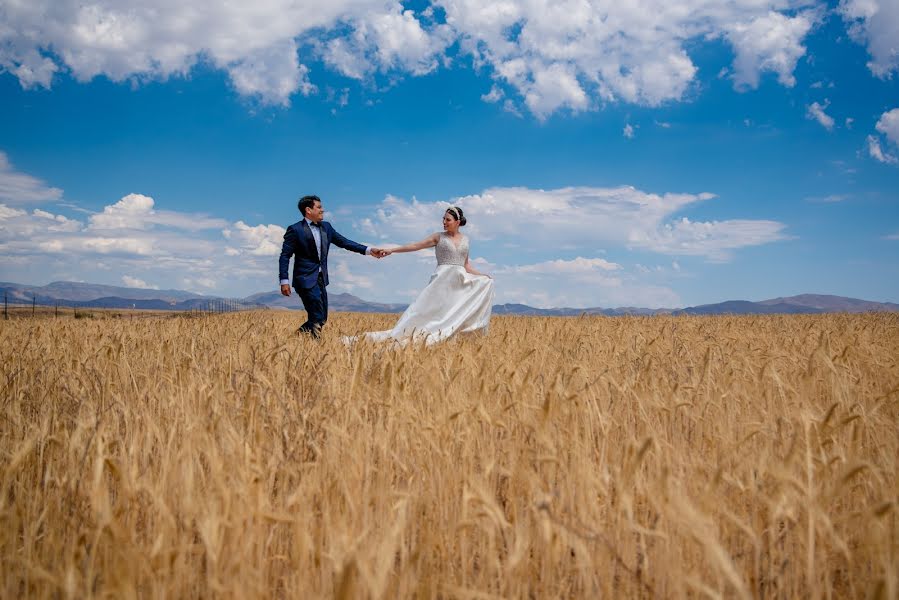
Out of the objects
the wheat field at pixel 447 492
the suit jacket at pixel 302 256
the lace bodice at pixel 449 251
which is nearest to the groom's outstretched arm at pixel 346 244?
the suit jacket at pixel 302 256

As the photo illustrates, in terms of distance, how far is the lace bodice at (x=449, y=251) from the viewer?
878cm

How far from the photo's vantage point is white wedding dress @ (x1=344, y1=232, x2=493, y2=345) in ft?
27.7

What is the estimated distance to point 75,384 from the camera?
13.4 feet

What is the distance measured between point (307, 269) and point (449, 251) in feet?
6.85

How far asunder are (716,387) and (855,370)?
181 centimetres

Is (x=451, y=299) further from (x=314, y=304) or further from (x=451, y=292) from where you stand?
(x=314, y=304)

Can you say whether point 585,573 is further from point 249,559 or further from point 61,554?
point 61,554

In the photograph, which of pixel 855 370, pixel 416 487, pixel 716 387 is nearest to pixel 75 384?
pixel 416 487

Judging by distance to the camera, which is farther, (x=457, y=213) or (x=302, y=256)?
(x=457, y=213)

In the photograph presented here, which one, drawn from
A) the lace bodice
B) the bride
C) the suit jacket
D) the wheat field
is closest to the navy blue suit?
the suit jacket

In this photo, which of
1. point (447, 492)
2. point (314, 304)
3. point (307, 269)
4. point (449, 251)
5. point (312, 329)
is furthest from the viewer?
point (449, 251)

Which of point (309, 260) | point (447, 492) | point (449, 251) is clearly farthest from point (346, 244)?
point (447, 492)

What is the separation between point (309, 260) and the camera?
8.30 m

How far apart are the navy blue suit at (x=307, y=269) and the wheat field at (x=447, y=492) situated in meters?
3.98
